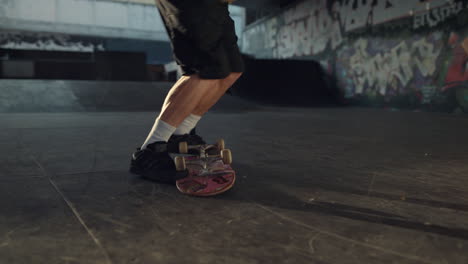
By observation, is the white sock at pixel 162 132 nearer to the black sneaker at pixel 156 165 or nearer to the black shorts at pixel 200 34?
the black sneaker at pixel 156 165

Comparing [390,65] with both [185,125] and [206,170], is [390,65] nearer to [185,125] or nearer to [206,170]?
[185,125]

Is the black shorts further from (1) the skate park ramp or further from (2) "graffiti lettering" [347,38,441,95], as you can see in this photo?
(2) "graffiti lettering" [347,38,441,95]

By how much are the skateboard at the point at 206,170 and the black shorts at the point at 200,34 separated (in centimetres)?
44

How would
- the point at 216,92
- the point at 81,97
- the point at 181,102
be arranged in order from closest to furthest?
1. the point at 181,102
2. the point at 216,92
3. the point at 81,97

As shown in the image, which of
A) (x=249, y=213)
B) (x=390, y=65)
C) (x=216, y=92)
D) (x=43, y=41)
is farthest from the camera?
(x=43, y=41)

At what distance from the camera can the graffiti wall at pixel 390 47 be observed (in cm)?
891

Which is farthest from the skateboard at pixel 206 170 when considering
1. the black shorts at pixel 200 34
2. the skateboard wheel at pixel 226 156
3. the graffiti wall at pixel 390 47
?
the graffiti wall at pixel 390 47

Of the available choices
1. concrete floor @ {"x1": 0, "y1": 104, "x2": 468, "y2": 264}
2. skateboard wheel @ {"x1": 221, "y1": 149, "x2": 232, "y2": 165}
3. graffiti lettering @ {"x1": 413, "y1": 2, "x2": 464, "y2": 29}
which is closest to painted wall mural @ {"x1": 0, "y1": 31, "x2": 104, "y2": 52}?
graffiti lettering @ {"x1": 413, "y1": 2, "x2": 464, "y2": 29}

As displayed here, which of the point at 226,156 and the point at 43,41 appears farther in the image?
the point at 43,41

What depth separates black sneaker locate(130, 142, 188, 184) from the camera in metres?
1.81

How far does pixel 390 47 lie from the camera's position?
10.9 meters

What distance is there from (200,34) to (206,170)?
0.72 m

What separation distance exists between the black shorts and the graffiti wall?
886 cm

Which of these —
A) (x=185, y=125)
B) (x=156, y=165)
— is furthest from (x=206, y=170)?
(x=185, y=125)
